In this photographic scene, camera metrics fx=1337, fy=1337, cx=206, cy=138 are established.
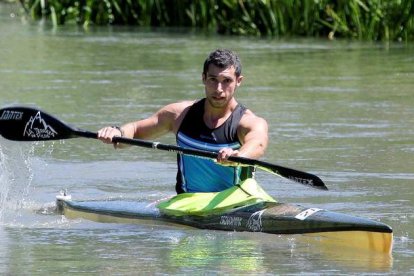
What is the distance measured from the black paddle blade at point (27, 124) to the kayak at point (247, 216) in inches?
23.2

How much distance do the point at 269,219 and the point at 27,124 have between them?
2.27 meters

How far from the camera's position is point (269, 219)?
7.82 meters

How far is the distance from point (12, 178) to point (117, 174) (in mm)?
854

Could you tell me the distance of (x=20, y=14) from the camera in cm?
2812

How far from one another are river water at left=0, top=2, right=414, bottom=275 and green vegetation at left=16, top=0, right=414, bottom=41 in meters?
0.50

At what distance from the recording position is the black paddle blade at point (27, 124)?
9.26 m

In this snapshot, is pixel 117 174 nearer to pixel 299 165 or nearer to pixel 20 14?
pixel 299 165

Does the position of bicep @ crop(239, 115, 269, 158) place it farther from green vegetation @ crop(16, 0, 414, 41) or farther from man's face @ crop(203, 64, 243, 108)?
green vegetation @ crop(16, 0, 414, 41)

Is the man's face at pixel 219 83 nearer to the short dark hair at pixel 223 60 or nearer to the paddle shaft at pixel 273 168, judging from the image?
the short dark hair at pixel 223 60

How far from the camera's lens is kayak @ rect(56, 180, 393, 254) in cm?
738

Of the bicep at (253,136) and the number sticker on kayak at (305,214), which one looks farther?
the bicep at (253,136)

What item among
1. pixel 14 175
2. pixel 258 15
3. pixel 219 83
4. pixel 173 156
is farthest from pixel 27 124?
pixel 258 15

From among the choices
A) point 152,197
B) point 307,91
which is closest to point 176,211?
point 152,197

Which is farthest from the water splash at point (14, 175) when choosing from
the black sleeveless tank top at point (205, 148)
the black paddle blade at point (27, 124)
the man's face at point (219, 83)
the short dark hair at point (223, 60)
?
the short dark hair at point (223, 60)
